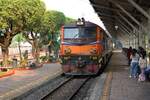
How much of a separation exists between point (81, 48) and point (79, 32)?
1.09m

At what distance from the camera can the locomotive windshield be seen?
82.1 feet

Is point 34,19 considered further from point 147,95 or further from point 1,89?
point 147,95

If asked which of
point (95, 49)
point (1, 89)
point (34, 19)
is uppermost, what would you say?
point (34, 19)

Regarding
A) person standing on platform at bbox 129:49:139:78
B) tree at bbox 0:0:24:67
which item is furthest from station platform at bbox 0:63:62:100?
person standing on platform at bbox 129:49:139:78

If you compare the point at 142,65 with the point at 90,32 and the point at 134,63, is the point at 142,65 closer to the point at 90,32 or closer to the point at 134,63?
the point at 134,63

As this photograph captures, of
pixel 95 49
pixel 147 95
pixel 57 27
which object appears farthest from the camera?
pixel 57 27

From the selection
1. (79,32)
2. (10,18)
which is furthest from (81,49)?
(10,18)

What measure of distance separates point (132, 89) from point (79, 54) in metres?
7.63

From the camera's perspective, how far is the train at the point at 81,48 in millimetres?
24219

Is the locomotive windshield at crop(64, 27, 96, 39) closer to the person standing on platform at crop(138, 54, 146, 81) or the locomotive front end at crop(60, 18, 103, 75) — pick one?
the locomotive front end at crop(60, 18, 103, 75)

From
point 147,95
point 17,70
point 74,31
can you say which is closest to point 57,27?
point 17,70

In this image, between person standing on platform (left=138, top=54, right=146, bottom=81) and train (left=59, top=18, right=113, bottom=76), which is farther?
train (left=59, top=18, right=113, bottom=76)

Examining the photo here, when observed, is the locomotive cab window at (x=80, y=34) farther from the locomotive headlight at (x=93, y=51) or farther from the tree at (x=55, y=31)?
the tree at (x=55, y=31)

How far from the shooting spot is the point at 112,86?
18.2 meters
